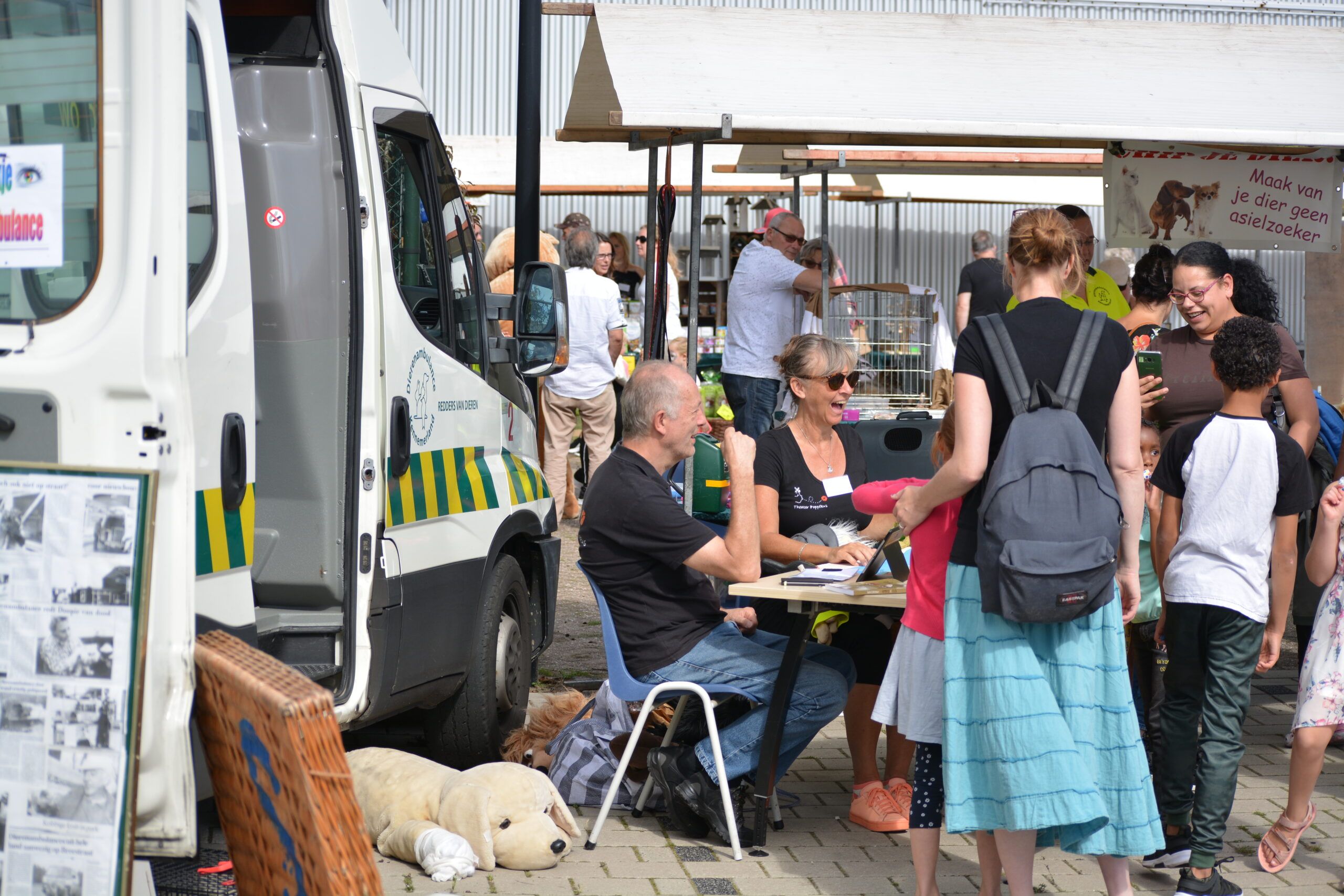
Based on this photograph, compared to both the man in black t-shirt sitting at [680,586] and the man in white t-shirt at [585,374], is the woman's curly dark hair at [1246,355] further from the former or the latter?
the man in white t-shirt at [585,374]

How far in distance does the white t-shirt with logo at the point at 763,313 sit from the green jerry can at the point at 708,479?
1.19 metres

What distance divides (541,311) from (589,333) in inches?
191

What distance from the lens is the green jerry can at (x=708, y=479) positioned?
22.7ft

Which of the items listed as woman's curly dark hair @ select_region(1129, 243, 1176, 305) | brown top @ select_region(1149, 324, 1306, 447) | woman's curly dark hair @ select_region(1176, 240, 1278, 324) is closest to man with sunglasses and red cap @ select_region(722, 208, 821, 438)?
woman's curly dark hair @ select_region(1129, 243, 1176, 305)

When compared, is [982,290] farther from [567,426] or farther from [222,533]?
[222,533]

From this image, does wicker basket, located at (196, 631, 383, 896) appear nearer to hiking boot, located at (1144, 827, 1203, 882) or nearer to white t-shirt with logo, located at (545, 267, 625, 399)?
hiking boot, located at (1144, 827, 1203, 882)

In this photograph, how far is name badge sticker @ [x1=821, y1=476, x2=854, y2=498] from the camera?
5219 mm

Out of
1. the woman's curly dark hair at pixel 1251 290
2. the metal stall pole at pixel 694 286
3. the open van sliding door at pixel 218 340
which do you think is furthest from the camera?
the metal stall pole at pixel 694 286

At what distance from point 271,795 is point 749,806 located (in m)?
2.61

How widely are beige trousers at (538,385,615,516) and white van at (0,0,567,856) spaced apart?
4268mm

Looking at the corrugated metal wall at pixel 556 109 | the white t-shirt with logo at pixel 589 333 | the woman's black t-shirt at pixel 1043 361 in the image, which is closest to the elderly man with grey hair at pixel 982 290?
the white t-shirt with logo at pixel 589 333

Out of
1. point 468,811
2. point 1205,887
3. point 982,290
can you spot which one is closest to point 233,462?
point 468,811

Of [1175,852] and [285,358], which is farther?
[1175,852]

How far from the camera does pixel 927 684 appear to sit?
3697 millimetres
